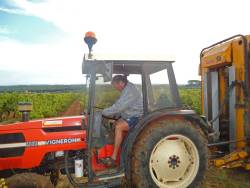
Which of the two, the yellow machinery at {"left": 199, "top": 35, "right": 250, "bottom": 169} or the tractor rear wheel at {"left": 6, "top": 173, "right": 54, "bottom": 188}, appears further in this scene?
the yellow machinery at {"left": 199, "top": 35, "right": 250, "bottom": 169}

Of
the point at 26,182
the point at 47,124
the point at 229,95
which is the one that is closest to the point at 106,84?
the point at 47,124

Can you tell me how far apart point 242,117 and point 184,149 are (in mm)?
1764

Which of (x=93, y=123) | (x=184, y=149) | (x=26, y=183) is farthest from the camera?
(x=184, y=149)

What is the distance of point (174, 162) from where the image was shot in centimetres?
495

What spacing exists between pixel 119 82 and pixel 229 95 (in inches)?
103

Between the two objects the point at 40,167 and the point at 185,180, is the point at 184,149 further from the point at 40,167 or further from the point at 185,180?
the point at 40,167

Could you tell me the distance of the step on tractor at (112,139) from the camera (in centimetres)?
468

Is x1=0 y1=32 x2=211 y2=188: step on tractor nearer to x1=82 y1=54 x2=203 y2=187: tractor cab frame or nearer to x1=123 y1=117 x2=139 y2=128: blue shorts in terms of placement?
x1=82 y1=54 x2=203 y2=187: tractor cab frame

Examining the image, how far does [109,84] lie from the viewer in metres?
4.92

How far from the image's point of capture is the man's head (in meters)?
4.94

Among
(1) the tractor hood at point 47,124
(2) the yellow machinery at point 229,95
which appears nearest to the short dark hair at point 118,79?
(1) the tractor hood at point 47,124

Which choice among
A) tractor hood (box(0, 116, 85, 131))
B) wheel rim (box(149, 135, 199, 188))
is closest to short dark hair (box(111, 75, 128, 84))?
tractor hood (box(0, 116, 85, 131))

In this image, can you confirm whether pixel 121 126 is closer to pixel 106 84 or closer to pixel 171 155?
pixel 106 84

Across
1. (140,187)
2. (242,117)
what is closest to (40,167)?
(140,187)
